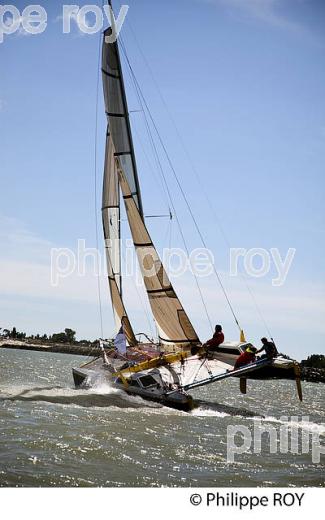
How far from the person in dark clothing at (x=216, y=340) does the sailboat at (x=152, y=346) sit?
0.66ft

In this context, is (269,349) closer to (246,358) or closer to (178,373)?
(246,358)

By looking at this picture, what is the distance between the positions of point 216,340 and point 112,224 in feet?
38.7

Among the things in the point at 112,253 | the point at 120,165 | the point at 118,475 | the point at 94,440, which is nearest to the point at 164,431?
the point at 94,440

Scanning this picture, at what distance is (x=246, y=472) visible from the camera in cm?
1341

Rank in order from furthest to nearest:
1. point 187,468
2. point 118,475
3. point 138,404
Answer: point 138,404 → point 187,468 → point 118,475

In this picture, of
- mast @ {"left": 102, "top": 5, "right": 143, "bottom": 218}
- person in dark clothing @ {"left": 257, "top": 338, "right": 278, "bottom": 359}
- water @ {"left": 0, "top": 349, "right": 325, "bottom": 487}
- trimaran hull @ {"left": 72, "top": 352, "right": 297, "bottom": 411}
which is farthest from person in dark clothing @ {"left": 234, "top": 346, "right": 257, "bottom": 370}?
mast @ {"left": 102, "top": 5, "right": 143, "bottom": 218}

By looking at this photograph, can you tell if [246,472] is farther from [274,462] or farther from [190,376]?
[190,376]

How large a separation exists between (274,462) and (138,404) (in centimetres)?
823

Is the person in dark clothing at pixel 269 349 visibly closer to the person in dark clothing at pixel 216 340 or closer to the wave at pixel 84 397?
the person in dark clothing at pixel 216 340

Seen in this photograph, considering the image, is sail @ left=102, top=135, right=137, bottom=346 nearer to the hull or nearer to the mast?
the mast

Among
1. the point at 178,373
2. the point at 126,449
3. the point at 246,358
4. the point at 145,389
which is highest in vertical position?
the point at 246,358

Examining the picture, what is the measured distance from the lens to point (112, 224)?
106 ft

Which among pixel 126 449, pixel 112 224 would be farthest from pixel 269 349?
pixel 112 224
